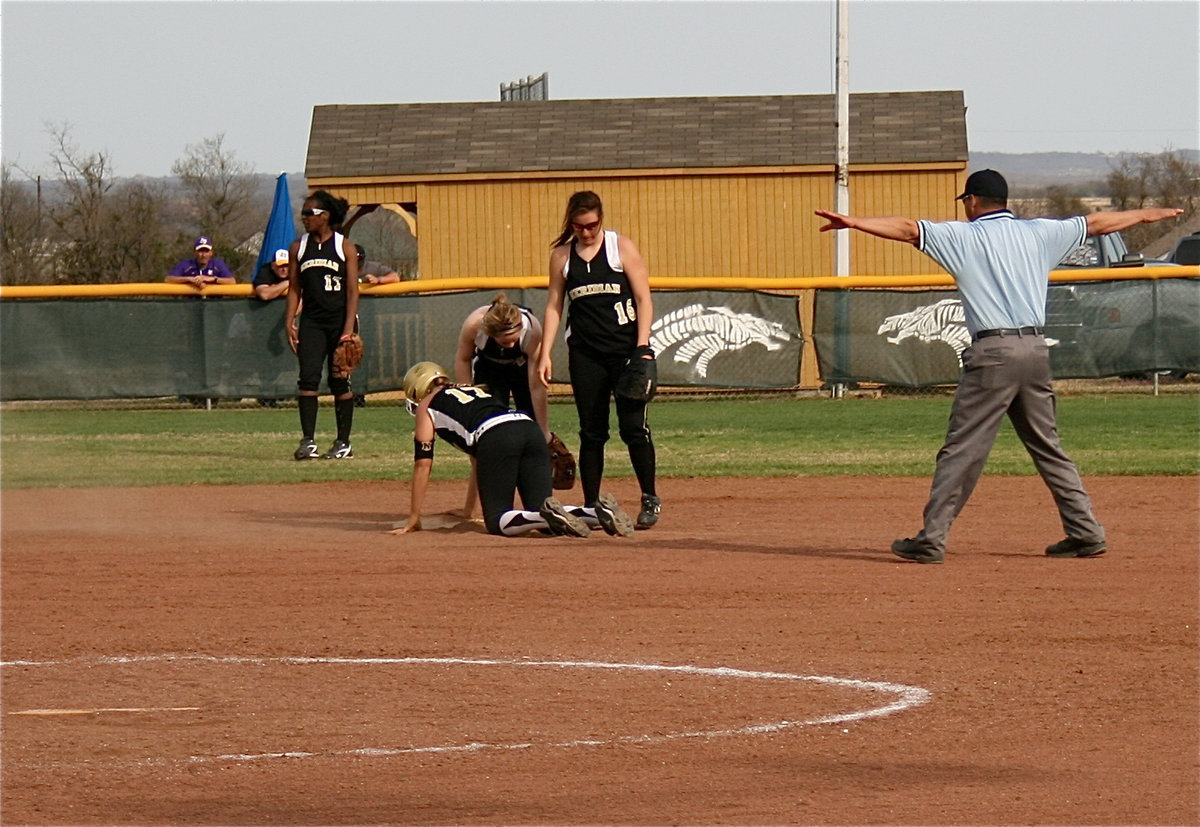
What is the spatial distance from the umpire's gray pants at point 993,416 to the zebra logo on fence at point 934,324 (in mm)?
11297

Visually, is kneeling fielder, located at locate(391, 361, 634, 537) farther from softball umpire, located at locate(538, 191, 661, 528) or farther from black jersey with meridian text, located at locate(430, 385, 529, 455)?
softball umpire, located at locate(538, 191, 661, 528)

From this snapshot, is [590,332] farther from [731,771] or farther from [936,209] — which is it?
[936,209]

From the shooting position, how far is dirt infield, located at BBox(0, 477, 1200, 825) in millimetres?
4715

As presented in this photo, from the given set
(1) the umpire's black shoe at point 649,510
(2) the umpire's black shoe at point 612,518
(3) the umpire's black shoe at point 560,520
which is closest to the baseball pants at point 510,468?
(3) the umpire's black shoe at point 560,520

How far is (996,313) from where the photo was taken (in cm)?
813

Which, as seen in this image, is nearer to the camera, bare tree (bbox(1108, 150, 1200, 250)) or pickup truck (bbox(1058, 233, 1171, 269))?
pickup truck (bbox(1058, 233, 1171, 269))

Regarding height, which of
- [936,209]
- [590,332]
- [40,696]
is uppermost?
[936,209]

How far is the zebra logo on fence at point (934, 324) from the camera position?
64.0ft

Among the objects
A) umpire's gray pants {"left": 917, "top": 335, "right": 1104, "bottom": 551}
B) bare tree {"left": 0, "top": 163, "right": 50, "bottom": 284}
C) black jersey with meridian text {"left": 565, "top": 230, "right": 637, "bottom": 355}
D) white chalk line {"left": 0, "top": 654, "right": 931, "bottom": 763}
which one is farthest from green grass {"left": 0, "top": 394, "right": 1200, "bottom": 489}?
bare tree {"left": 0, "top": 163, "right": 50, "bottom": 284}

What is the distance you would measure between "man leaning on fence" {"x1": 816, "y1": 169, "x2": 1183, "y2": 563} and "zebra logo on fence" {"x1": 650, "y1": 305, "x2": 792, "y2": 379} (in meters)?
11.2

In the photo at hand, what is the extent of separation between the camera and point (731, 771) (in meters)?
4.92

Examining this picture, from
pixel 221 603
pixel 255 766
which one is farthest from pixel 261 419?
pixel 255 766

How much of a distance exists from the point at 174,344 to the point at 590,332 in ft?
34.2

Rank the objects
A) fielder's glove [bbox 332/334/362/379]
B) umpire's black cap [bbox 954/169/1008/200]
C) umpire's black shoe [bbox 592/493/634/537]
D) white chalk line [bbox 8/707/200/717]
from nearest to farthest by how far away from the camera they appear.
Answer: white chalk line [bbox 8/707/200/717], umpire's black cap [bbox 954/169/1008/200], umpire's black shoe [bbox 592/493/634/537], fielder's glove [bbox 332/334/362/379]
